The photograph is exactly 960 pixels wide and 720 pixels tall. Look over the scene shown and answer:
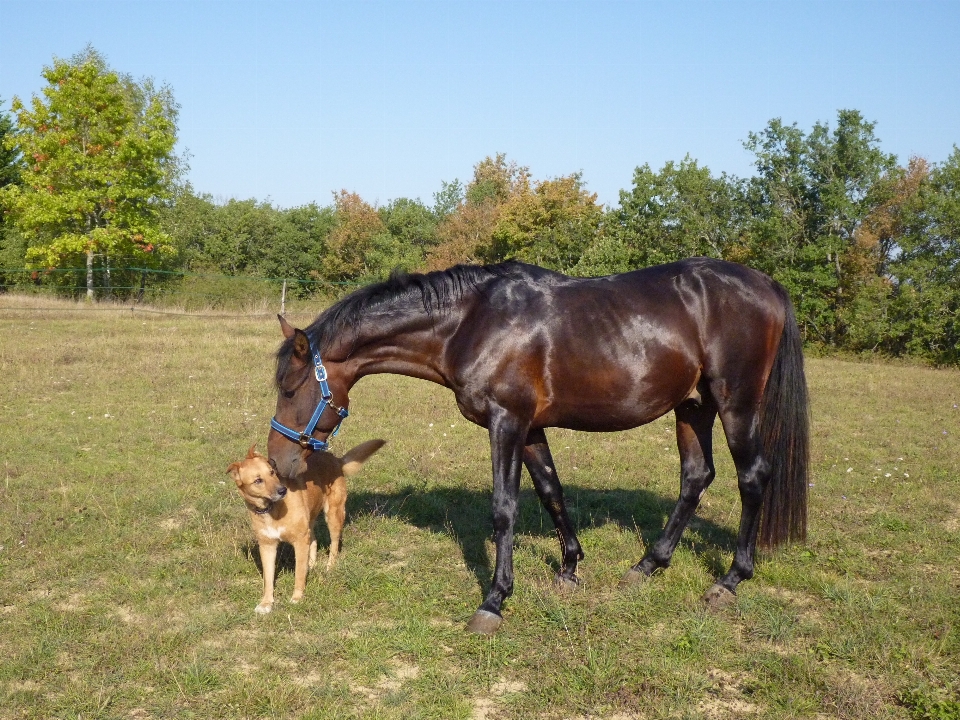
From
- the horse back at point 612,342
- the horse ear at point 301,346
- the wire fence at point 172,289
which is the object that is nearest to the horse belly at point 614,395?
the horse back at point 612,342

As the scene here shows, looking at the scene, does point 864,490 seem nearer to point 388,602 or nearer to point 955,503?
point 955,503

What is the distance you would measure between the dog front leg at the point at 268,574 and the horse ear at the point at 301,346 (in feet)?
4.10

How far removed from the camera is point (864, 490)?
766 cm

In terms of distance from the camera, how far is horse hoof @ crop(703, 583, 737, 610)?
16.3 feet

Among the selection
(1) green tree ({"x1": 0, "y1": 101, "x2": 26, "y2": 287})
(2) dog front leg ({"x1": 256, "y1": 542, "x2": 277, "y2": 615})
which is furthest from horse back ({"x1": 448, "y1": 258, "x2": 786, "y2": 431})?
(1) green tree ({"x1": 0, "y1": 101, "x2": 26, "y2": 287})

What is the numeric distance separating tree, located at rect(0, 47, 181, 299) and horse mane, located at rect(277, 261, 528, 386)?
25537mm

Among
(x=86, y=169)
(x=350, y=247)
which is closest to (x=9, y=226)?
(x=86, y=169)

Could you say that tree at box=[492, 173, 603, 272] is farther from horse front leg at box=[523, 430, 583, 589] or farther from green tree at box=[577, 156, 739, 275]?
horse front leg at box=[523, 430, 583, 589]

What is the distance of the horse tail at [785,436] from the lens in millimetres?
5555

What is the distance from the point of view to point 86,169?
27781 mm

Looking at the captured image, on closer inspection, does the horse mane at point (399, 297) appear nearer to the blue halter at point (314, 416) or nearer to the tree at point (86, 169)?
the blue halter at point (314, 416)

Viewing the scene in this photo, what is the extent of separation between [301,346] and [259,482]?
88cm

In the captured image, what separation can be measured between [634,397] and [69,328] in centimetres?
1759

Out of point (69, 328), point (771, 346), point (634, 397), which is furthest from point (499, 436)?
point (69, 328)
